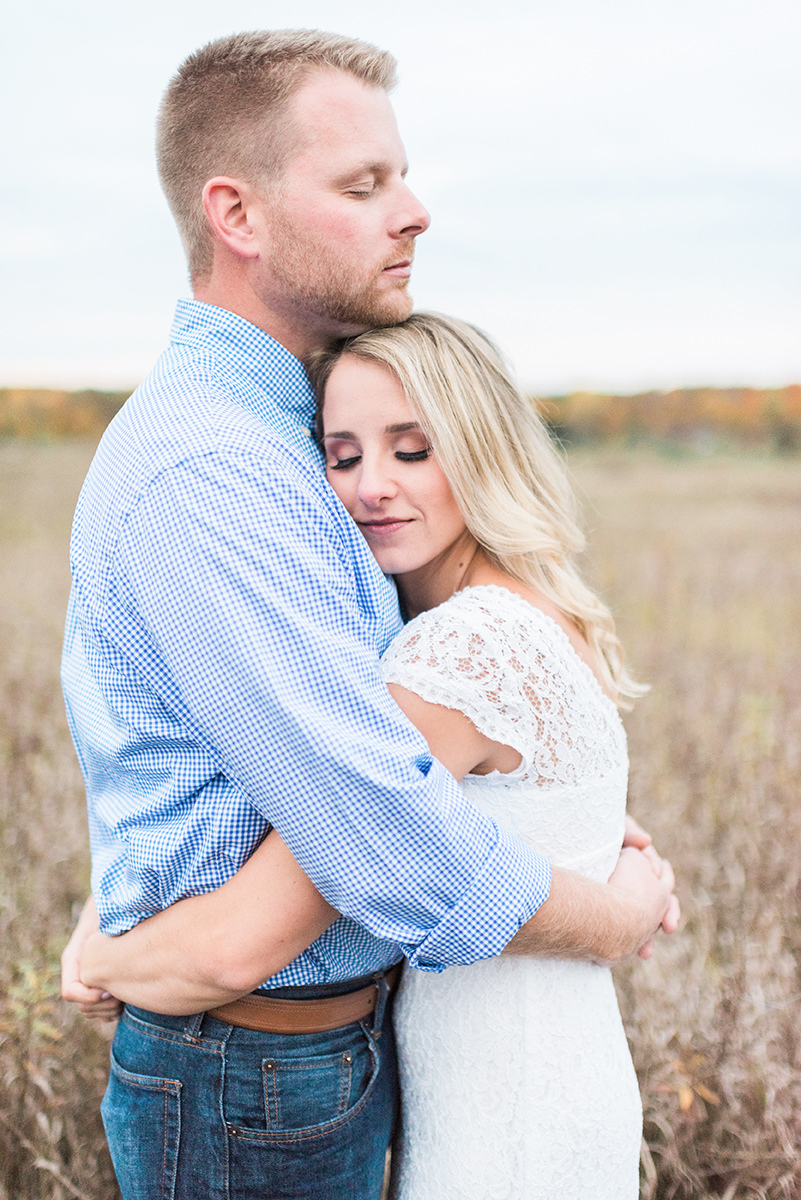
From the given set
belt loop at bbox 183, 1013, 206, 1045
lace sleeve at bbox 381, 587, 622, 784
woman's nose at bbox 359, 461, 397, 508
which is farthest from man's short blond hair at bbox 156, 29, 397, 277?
belt loop at bbox 183, 1013, 206, 1045

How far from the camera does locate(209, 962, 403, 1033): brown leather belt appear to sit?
68.8 inches

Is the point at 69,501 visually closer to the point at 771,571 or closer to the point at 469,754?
the point at 771,571

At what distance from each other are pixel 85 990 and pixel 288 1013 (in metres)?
0.48

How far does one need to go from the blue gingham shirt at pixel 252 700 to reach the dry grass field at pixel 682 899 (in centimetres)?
139

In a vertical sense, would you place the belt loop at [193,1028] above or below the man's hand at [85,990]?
above

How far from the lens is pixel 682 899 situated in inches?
150

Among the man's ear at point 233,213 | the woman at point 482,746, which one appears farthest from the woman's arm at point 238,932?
the man's ear at point 233,213

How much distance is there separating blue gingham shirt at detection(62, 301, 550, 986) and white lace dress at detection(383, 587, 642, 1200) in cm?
27

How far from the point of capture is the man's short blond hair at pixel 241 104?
2021 mm

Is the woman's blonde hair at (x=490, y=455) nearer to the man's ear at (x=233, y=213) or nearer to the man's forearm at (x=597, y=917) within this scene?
the man's ear at (x=233, y=213)

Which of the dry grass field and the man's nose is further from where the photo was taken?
the dry grass field

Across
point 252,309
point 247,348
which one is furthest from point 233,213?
point 247,348

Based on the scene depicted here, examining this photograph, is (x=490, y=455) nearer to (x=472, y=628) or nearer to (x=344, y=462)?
(x=344, y=462)

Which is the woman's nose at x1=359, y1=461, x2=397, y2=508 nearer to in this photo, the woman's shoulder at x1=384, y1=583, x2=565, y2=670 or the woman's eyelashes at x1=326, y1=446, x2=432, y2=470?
the woman's eyelashes at x1=326, y1=446, x2=432, y2=470
